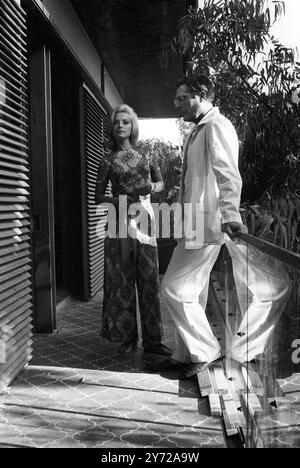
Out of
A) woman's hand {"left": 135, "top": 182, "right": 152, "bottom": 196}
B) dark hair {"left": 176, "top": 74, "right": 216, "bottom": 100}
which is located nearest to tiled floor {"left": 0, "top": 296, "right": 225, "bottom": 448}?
woman's hand {"left": 135, "top": 182, "right": 152, "bottom": 196}

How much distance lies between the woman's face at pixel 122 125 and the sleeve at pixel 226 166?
2.89 feet

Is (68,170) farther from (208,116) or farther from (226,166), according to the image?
(226,166)

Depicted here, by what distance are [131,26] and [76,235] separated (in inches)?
106

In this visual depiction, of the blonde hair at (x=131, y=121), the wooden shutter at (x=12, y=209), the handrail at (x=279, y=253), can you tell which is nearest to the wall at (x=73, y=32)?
the wooden shutter at (x=12, y=209)

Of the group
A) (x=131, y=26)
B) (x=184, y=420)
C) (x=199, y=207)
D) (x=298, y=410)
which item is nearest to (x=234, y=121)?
(x=131, y=26)

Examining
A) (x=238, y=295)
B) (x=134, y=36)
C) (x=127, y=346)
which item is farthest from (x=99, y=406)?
(x=134, y=36)

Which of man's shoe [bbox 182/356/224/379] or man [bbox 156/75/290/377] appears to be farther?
man's shoe [bbox 182/356/224/379]

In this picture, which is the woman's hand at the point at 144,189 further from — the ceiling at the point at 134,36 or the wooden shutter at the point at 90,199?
the ceiling at the point at 134,36

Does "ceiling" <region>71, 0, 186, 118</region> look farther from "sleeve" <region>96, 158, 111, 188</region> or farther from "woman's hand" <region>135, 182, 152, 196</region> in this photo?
"woman's hand" <region>135, 182, 152, 196</region>

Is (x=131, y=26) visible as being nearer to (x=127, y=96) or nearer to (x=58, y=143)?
(x=58, y=143)

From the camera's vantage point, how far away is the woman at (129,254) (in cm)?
387

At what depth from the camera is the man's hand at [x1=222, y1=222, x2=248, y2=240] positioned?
2.78 meters

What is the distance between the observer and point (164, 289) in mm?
3354

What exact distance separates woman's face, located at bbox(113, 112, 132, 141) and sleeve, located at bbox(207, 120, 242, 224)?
2.89 ft
